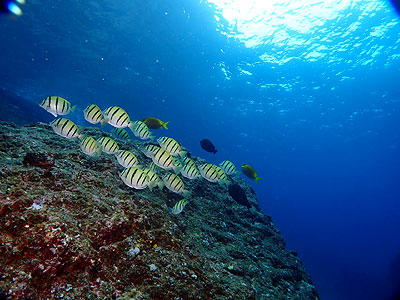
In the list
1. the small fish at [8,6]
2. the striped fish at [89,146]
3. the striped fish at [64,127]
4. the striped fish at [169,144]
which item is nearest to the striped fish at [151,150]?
the striped fish at [169,144]

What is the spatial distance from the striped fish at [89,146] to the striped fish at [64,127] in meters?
0.27

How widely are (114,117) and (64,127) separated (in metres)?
0.93

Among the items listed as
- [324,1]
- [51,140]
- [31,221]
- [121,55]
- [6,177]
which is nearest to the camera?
[31,221]

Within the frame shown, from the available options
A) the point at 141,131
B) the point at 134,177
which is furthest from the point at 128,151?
the point at 141,131

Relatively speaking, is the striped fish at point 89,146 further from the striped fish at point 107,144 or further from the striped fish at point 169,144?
the striped fish at point 169,144

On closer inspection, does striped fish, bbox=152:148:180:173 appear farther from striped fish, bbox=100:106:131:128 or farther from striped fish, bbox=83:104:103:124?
striped fish, bbox=83:104:103:124

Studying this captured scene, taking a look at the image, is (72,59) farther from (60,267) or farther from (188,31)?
(60,267)

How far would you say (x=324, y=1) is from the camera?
18609 mm

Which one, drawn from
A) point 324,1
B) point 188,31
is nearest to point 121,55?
point 188,31

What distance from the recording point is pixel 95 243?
9.44 feet

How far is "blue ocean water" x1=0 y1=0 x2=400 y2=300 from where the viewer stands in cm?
2088

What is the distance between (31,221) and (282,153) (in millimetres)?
70236

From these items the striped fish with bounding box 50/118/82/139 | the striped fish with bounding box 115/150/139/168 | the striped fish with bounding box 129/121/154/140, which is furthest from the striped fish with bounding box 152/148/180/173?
the striped fish with bounding box 50/118/82/139

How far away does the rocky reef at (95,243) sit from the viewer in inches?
93.1
